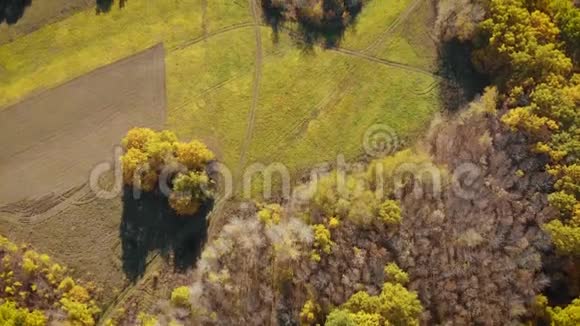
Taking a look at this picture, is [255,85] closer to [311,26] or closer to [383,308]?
[311,26]

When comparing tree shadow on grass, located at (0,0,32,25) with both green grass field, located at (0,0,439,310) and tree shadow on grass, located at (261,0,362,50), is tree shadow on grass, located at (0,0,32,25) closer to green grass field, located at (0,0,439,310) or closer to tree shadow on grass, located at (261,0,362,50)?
green grass field, located at (0,0,439,310)

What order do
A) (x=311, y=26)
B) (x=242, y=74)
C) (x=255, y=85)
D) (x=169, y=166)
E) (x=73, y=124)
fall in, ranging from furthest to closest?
(x=311, y=26)
(x=242, y=74)
(x=255, y=85)
(x=73, y=124)
(x=169, y=166)

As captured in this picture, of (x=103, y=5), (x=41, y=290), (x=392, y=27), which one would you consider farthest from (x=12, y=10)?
(x=392, y=27)

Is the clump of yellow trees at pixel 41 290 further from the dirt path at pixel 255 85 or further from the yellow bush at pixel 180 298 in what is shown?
the dirt path at pixel 255 85

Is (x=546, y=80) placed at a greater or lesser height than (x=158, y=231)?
greater

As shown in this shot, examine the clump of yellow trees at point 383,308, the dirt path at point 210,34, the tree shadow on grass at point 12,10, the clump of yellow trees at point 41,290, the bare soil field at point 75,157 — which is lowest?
the clump of yellow trees at point 41,290

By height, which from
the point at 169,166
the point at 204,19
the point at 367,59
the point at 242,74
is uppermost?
the point at 204,19

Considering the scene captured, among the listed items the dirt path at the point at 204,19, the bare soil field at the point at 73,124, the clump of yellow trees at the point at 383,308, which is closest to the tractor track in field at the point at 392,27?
the dirt path at the point at 204,19
